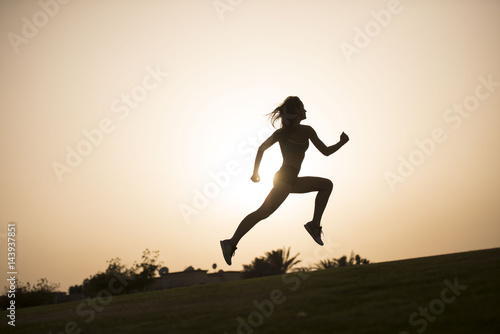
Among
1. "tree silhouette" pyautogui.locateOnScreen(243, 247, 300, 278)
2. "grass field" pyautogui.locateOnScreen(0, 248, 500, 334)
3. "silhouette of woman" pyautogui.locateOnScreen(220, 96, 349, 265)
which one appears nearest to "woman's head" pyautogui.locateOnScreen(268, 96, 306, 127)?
"silhouette of woman" pyautogui.locateOnScreen(220, 96, 349, 265)

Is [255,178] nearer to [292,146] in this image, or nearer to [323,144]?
[292,146]

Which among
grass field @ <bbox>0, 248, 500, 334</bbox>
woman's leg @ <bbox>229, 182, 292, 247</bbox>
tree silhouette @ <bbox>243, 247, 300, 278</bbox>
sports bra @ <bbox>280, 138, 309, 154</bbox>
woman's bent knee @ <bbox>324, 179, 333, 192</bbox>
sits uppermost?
tree silhouette @ <bbox>243, 247, 300, 278</bbox>

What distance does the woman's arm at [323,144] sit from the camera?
7.37 meters

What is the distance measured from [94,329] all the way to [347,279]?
324 centimetres

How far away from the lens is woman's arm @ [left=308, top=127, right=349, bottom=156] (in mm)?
7367

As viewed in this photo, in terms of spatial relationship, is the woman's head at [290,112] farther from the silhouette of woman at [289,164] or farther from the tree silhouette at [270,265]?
the tree silhouette at [270,265]

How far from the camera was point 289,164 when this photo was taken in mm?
7203

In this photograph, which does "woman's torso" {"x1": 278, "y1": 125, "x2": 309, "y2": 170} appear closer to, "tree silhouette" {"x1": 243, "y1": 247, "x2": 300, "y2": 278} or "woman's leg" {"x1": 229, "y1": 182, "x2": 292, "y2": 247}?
"woman's leg" {"x1": 229, "y1": 182, "x2": 292, "y2": 247}

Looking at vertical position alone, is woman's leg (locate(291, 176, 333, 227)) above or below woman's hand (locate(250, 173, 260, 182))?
below

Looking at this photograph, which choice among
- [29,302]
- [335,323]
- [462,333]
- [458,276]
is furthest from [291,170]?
[29,302]

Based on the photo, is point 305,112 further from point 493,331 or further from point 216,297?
point 493,331

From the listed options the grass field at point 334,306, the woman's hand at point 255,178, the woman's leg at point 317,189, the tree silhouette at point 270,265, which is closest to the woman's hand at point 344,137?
the woman's leg at point 317,189

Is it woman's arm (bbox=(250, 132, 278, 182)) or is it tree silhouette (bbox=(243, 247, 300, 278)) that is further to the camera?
tree silhouette (bbox=(243, 247, 300, 278))

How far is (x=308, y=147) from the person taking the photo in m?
7.46
